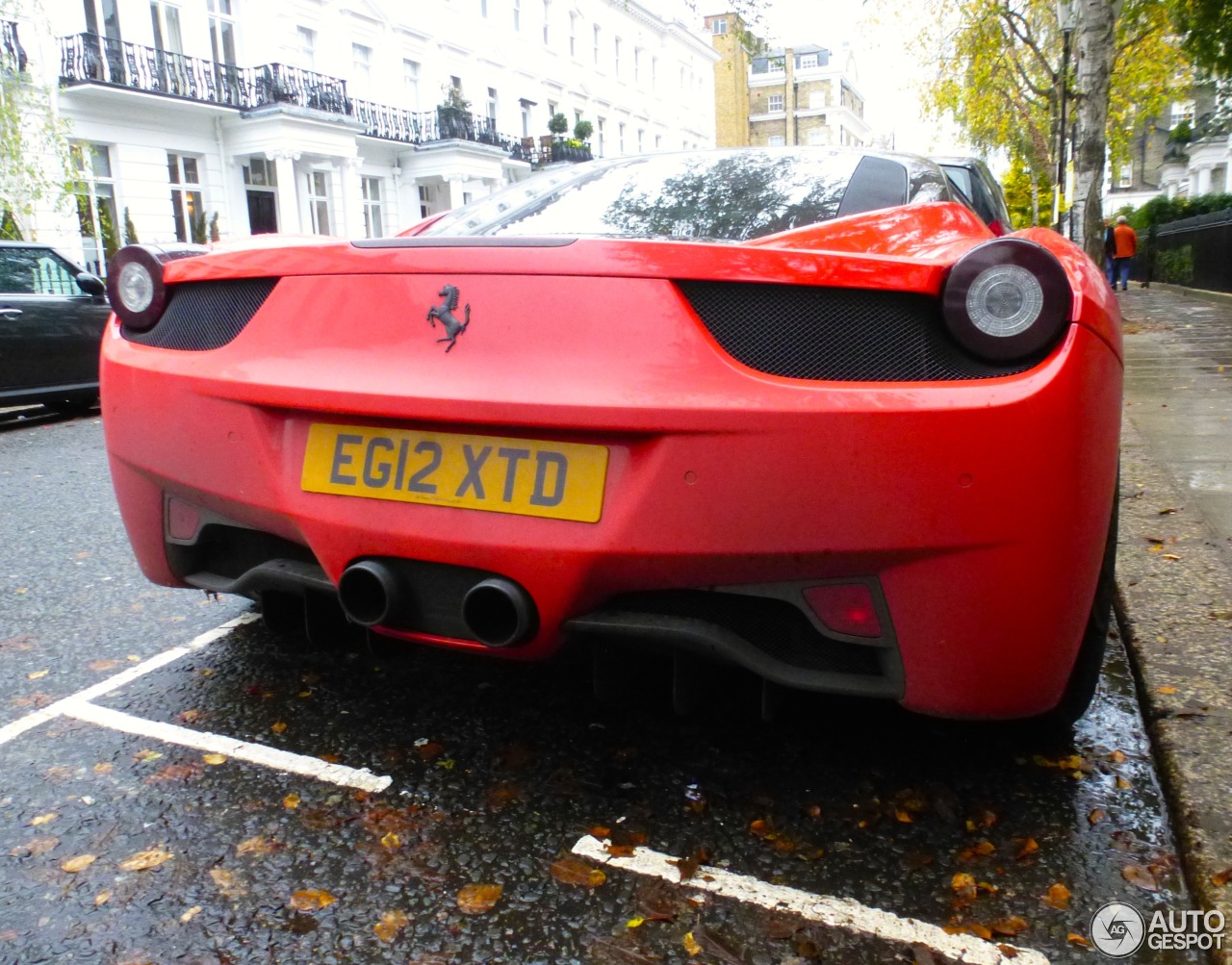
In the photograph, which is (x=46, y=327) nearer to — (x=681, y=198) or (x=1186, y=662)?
(x=681, y=198)

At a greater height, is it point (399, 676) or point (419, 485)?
point (419, 485)

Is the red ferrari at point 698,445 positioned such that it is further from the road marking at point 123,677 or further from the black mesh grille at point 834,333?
the road marking at point 123,677

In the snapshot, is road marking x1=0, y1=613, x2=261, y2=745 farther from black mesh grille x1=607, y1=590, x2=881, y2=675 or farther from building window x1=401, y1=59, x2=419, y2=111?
building window x1=401, y1=59, x2=419, y2=111

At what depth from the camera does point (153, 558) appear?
241 centimetres

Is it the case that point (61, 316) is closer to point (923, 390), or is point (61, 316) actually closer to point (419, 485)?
point (419, 485)

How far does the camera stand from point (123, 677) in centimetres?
274

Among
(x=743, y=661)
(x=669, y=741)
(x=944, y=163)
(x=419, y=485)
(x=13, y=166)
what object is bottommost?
(x=669, y=741)

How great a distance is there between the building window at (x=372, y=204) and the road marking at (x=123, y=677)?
1135 inches

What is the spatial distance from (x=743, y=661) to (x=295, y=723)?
1158 millimetres

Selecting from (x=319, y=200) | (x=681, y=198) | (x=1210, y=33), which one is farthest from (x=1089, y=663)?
(x=319, y=200)

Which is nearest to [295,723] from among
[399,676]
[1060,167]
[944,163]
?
[399,676]

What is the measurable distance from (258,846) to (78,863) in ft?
1.00

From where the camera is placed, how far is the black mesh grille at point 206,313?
7.09 ft

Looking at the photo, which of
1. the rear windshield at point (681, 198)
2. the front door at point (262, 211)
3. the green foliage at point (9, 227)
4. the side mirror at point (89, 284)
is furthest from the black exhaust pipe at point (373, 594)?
the front door at point (262, 211)
